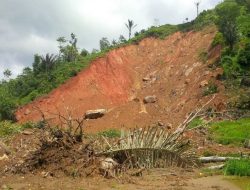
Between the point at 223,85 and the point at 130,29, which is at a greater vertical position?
the point at 130,29

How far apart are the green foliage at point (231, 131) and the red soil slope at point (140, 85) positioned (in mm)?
3981

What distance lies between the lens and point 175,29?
46938mm

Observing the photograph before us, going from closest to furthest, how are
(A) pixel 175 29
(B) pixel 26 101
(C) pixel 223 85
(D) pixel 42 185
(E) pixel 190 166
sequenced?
(D) pixel 42 185 < (E) pixel 190 166 < (C) pixel 223 85 < (B) pixel 26 101 < (A) pixel 175 29

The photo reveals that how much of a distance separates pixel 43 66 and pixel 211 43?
610 inches

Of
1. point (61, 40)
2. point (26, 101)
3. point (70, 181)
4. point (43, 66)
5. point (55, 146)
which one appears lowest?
point (70, 181)

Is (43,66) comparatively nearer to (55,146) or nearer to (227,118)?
(227,118)

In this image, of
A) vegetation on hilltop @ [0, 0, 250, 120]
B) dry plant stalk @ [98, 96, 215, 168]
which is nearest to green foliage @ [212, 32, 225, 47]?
vegetation on hilltop @ [0, 0, 250, 120]

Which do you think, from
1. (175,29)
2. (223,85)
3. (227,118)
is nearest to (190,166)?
(227,118)

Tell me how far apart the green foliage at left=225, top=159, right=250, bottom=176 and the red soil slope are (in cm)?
1549

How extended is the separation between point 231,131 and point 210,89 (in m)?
9.16

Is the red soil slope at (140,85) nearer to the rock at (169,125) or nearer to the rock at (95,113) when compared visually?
the rock at (95,113)

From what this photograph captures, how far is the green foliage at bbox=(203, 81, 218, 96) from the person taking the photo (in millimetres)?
31172

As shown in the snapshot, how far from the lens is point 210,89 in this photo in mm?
→ 31578

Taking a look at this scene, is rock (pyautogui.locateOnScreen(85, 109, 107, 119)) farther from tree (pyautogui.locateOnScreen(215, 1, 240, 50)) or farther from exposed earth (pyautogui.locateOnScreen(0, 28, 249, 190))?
tree (pyautogui.locateOnScreen(215, 1, 240, 50))
